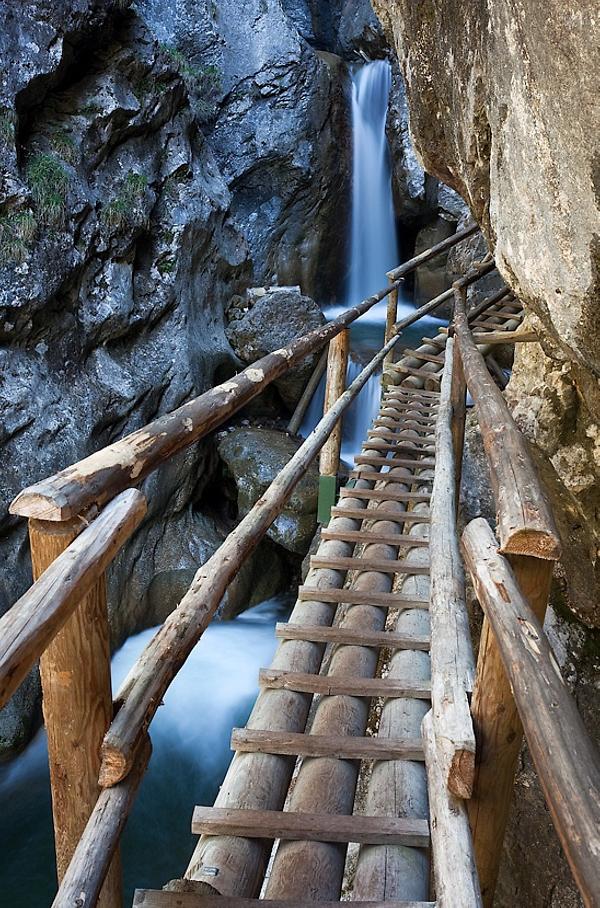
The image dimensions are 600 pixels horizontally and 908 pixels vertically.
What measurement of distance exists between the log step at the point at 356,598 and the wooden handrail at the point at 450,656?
1.95 ft

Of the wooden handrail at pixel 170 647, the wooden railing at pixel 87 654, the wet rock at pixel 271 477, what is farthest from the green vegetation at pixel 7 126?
the wooden railing at pixel 87 654

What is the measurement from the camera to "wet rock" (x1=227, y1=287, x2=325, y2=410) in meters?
10.3

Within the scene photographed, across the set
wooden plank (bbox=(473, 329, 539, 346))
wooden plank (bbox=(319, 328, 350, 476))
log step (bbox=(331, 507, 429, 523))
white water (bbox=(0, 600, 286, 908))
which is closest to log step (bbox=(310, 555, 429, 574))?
log step (bbox=(331, 507, 429, 523))

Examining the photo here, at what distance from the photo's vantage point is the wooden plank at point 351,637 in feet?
8.80

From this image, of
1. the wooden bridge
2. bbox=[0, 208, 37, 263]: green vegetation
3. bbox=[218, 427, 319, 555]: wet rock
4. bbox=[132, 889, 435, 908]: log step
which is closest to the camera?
the wooden bridge

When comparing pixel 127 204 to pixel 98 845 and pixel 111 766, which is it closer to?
pixel 111 766

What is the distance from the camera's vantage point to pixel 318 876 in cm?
165

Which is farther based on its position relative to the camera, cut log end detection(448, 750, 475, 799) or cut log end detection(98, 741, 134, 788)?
cut log end detection(98, 741, 134, 788)

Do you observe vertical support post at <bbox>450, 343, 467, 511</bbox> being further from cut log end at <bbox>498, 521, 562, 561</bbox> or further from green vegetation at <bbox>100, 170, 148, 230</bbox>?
green vegetation at <bbox>100, 170, 148, 230</bbox>

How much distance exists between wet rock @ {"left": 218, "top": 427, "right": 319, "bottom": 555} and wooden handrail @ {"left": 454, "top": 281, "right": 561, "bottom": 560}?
266 inches

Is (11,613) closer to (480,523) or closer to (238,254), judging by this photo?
(480,523)

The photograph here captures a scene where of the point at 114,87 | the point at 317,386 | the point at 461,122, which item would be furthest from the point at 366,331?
the point at 461,122

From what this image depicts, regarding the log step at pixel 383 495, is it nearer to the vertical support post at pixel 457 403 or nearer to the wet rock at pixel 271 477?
the vertical support post at pixel 457 403

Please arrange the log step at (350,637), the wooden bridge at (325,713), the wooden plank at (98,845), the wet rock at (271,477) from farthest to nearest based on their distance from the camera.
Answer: the wet rock at (271,477), the log step at (350,637), the wooden plank at (98,845), the wooden bridge at (325,713)
